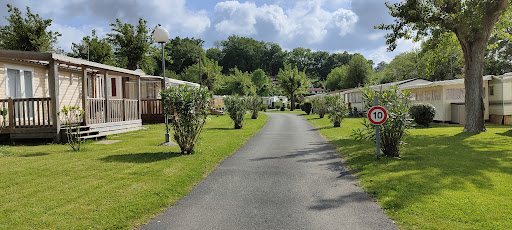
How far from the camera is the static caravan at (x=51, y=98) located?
33.7 feet

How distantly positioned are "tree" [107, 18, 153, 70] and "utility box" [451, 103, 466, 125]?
79.6ft

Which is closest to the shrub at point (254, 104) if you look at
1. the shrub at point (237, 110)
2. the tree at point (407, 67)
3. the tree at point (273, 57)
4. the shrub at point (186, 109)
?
the shrub at point (237, 110)

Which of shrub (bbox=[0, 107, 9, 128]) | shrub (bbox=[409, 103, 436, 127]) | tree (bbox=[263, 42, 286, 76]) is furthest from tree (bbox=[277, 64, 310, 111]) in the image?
tree (bbox=[263, 42, 286, 76])

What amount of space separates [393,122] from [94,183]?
616cm

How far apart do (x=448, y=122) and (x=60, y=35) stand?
1162 inches

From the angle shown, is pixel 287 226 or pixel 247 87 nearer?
pixel 287 226

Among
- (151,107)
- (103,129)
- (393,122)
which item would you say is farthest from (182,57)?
(393,122)

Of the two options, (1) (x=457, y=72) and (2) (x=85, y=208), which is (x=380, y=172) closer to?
(2) (x=85, y=208)

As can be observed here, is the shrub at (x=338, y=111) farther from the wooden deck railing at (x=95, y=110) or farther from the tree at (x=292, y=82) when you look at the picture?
the tree at (x=292, y=82)

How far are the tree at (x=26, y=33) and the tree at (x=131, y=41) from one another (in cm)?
487

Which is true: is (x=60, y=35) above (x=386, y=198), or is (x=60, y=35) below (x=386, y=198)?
above

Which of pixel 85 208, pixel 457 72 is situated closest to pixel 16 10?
pixel 85 208

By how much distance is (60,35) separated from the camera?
27.5 metres

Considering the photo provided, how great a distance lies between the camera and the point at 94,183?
532 cm
